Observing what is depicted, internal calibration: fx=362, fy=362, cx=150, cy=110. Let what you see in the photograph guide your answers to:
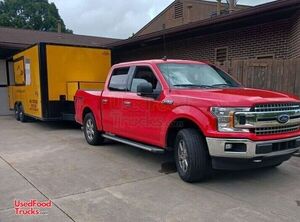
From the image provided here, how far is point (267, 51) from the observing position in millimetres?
10211

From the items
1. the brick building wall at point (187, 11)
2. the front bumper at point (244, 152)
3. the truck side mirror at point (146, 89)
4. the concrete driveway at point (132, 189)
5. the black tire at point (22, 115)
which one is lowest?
the concrete driveway at point (132, 189)

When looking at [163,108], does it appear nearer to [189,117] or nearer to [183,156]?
[189,117]

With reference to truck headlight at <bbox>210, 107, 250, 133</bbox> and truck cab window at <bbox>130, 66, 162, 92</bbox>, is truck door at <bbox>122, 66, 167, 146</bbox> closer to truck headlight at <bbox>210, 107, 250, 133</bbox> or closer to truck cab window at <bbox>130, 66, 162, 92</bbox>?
truck cab window at <bbox>130, 66, 162, 92</bbox>

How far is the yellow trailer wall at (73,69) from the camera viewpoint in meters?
11.5

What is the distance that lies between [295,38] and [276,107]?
4.86 m

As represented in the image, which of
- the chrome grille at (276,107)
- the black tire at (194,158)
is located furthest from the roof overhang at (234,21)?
the black tire at (194,158)

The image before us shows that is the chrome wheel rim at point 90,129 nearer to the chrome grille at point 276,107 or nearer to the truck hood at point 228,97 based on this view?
the truck hood at point 228,97

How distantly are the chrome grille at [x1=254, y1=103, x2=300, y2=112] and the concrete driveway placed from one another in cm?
118

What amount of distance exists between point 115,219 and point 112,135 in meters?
3.79

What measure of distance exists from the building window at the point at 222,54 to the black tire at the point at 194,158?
6561 millimetres

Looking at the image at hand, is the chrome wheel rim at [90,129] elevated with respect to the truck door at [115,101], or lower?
lower

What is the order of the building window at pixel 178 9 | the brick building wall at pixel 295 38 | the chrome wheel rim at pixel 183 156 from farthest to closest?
the building window at pixel 178 9
the brick building wall at pixel 295 38
the chrome wheel rim at pixel 183 156

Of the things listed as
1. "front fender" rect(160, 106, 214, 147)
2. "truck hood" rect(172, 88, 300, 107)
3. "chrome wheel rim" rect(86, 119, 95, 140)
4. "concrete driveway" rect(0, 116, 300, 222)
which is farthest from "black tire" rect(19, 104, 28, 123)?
"truck hood" rect(172, 88, 300, 107)

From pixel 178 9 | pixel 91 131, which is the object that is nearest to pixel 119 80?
pixel 91 131
